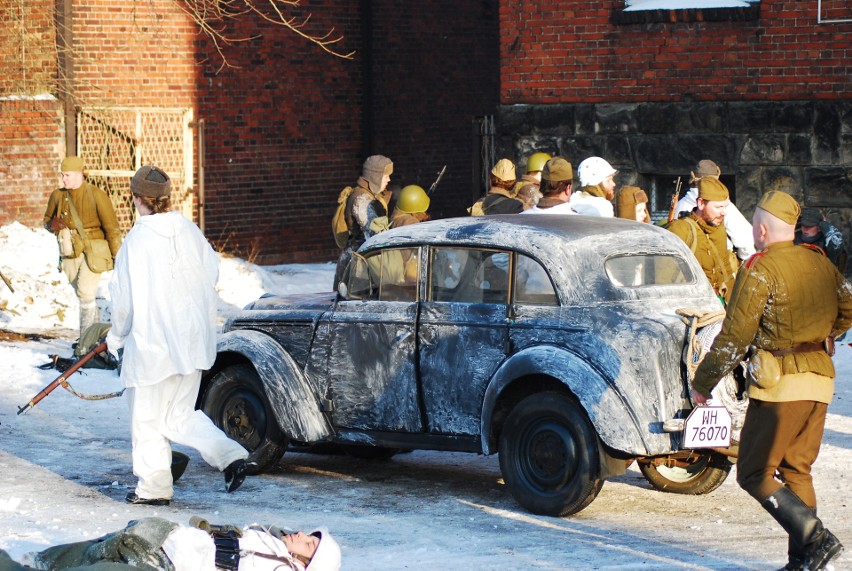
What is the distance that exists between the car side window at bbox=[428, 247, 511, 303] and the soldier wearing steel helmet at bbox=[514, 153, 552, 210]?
2.85m

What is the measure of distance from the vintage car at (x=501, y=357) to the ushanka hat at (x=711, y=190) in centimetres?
86

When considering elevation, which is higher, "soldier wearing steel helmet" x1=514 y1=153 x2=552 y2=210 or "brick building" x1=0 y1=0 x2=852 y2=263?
"brick building" x1=0 y1=0 x2=852 y2=263

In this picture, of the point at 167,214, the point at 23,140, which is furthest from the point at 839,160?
the point at 23,140

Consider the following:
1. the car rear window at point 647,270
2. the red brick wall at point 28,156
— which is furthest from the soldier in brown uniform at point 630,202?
the red brick wall at point 28,156

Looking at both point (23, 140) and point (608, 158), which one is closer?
point (608, 158)

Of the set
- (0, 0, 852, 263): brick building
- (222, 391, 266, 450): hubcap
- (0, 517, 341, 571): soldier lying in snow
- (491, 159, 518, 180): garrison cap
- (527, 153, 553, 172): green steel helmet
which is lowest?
(222, 391, 266, 450): hubcap

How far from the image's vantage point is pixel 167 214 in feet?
28.5

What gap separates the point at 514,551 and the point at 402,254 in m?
2.35

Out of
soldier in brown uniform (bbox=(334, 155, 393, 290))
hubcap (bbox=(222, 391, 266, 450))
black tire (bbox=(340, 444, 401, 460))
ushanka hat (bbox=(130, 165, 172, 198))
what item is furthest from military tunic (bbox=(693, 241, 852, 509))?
soldier in brown uniform (bbox=(334, 155, 393, 290))

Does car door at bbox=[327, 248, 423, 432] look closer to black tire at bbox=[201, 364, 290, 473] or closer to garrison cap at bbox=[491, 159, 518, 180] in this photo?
black tire at bbox=[201, 364, 290, 473]

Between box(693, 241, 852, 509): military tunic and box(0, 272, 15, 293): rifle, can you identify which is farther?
box(0, 272, 15, 293): rifle

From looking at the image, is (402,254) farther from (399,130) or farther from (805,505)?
(399,130)

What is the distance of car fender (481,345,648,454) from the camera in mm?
7910

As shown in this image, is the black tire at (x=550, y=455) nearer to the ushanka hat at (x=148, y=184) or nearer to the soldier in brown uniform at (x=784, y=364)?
the soldier in brown uniform at (x=784, y=364)
